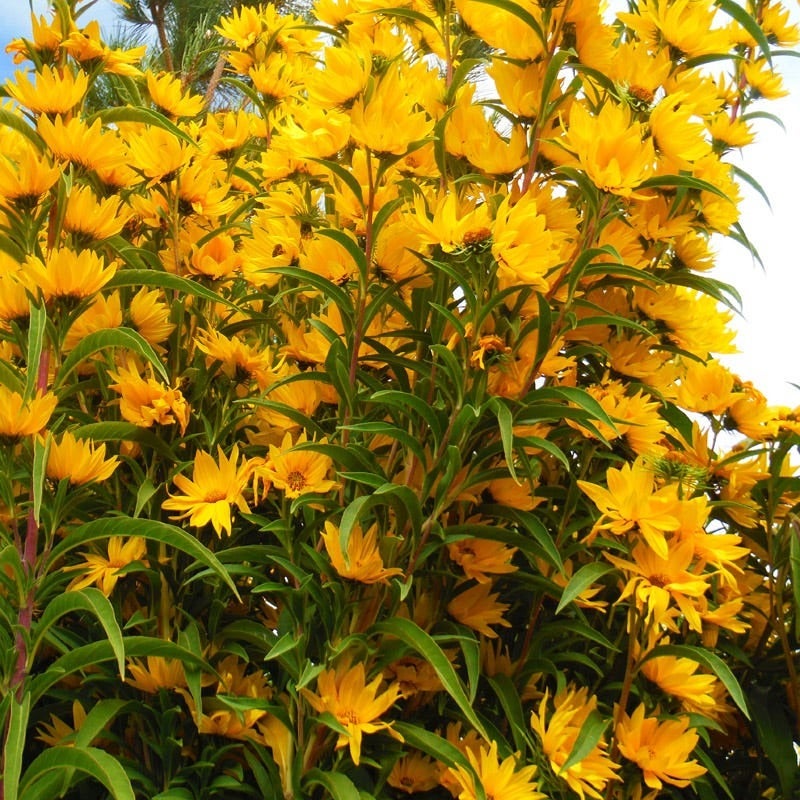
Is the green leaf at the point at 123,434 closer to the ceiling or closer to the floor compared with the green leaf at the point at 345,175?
closer to the floor

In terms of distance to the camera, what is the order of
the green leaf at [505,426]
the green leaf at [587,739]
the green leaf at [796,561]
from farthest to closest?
the green leaf at [796,561] < the green leaf at [587,739] < the green leaf at [505,426]

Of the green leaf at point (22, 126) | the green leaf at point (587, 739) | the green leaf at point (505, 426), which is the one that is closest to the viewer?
the green leaf at point (505, 426)

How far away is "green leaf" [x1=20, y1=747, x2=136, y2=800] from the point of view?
2.80 feet

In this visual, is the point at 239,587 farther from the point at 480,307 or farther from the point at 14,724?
the point at 480,307

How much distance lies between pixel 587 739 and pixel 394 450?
0.34 meters

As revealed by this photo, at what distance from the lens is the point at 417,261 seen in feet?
3.37

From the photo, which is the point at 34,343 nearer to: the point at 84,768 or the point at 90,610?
the point at 90,610

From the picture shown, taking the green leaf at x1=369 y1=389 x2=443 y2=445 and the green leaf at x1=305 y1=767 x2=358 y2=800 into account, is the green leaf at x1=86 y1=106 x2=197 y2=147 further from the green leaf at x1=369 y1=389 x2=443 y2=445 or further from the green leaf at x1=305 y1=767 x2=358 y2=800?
the green leaf at x1=305 y1=767 x2=358 y2=800

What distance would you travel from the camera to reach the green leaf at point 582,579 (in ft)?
2.93

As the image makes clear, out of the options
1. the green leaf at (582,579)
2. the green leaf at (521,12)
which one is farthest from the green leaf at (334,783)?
the green leaf at (521,12)

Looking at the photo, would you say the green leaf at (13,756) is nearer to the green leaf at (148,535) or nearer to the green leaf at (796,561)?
the green leaf at (148,535)

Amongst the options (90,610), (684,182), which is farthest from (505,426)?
(90,610)

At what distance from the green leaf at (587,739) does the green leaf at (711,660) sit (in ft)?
0.26

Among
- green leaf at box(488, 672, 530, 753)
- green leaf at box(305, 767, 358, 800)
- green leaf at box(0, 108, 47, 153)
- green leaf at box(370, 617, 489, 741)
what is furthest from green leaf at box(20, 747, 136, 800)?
green leaf at box(0, 108, 47, 153)
